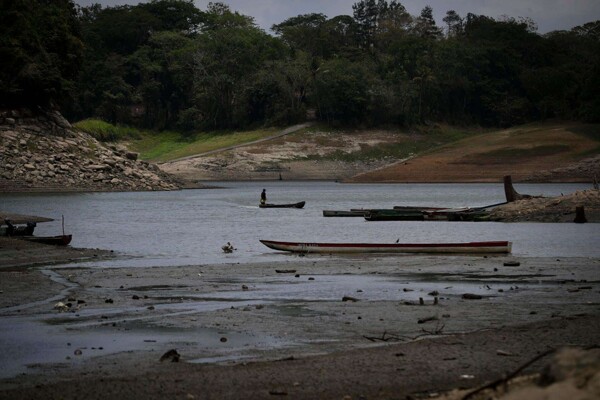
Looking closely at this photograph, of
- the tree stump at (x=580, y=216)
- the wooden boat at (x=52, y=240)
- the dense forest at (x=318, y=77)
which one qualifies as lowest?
the tree stump at (x=580, y=216)

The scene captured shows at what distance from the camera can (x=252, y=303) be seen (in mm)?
24219

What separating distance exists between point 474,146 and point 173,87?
177 feet

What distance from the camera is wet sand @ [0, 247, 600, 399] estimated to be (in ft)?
48.3

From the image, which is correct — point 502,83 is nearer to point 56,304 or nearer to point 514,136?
point 514,136

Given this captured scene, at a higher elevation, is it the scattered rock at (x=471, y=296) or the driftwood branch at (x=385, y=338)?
the driftwood branch at (x=385, y=338)

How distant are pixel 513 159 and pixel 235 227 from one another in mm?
77974

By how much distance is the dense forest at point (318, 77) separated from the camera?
14938 cm

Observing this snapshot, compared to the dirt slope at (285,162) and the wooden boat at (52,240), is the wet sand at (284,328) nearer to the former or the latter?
the wooden boat at (52,240)

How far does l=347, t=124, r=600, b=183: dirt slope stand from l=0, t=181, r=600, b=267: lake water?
26.8m

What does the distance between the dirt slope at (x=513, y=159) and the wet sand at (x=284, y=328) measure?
303 feet

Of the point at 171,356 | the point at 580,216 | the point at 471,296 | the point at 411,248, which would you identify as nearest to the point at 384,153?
the point at 580,216

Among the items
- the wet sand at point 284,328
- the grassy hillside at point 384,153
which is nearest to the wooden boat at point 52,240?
the wet sand at point 284,328

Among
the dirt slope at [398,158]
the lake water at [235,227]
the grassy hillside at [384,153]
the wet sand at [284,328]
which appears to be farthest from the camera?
the grassy hillside at [384,153]

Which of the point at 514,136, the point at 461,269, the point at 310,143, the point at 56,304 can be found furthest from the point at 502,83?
the point at 56,304
